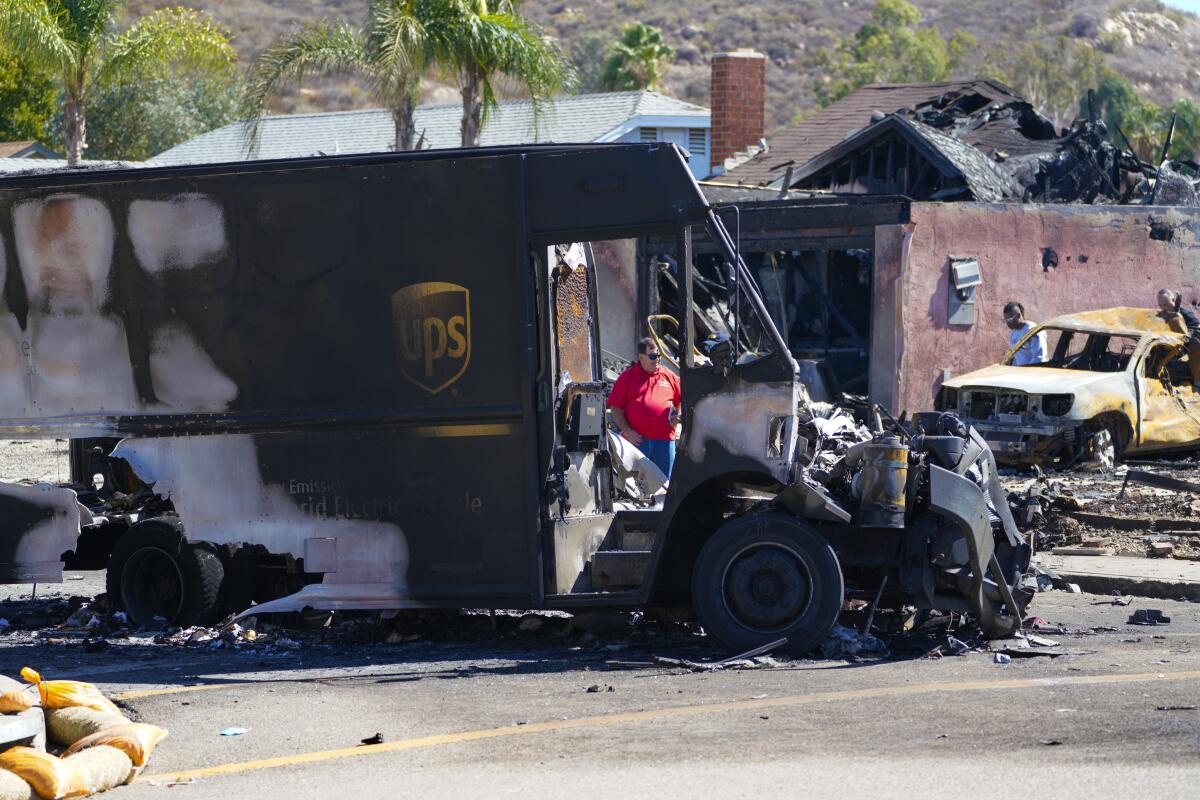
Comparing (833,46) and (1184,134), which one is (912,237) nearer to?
(1184,134)

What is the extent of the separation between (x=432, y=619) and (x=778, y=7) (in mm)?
86271

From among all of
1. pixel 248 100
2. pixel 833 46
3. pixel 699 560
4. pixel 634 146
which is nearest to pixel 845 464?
pixel 699 560

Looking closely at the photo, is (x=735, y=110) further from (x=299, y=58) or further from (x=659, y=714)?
(x=659, y=714)

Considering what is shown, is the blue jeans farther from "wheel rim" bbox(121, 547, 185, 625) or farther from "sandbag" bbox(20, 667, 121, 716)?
"sandbag" bbox(20, 667, 121, 716)

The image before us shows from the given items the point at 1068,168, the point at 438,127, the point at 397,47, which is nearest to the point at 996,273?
the point at 1068,168

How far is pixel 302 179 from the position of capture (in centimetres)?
945

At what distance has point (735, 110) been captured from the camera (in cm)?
3538

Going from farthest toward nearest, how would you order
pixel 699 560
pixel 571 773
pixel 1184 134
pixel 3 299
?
pixel 1184 134 → pixel 3 299 → pixel 699 560 → pixel 571 773

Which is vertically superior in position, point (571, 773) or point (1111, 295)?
point (1111, 295)

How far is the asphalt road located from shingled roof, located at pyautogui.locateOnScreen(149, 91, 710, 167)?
30887mm

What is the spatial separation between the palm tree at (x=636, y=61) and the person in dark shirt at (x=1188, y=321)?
42.2 meters

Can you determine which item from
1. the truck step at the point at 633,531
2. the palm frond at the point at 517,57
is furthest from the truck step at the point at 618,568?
the palm frond at the point at 517,57

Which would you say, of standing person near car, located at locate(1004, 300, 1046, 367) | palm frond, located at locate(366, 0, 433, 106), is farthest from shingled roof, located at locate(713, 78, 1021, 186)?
standing person near car, located at locate(1004, 300, 1046, 367)

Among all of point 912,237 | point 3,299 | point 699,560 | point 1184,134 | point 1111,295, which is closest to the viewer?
point 699,560
